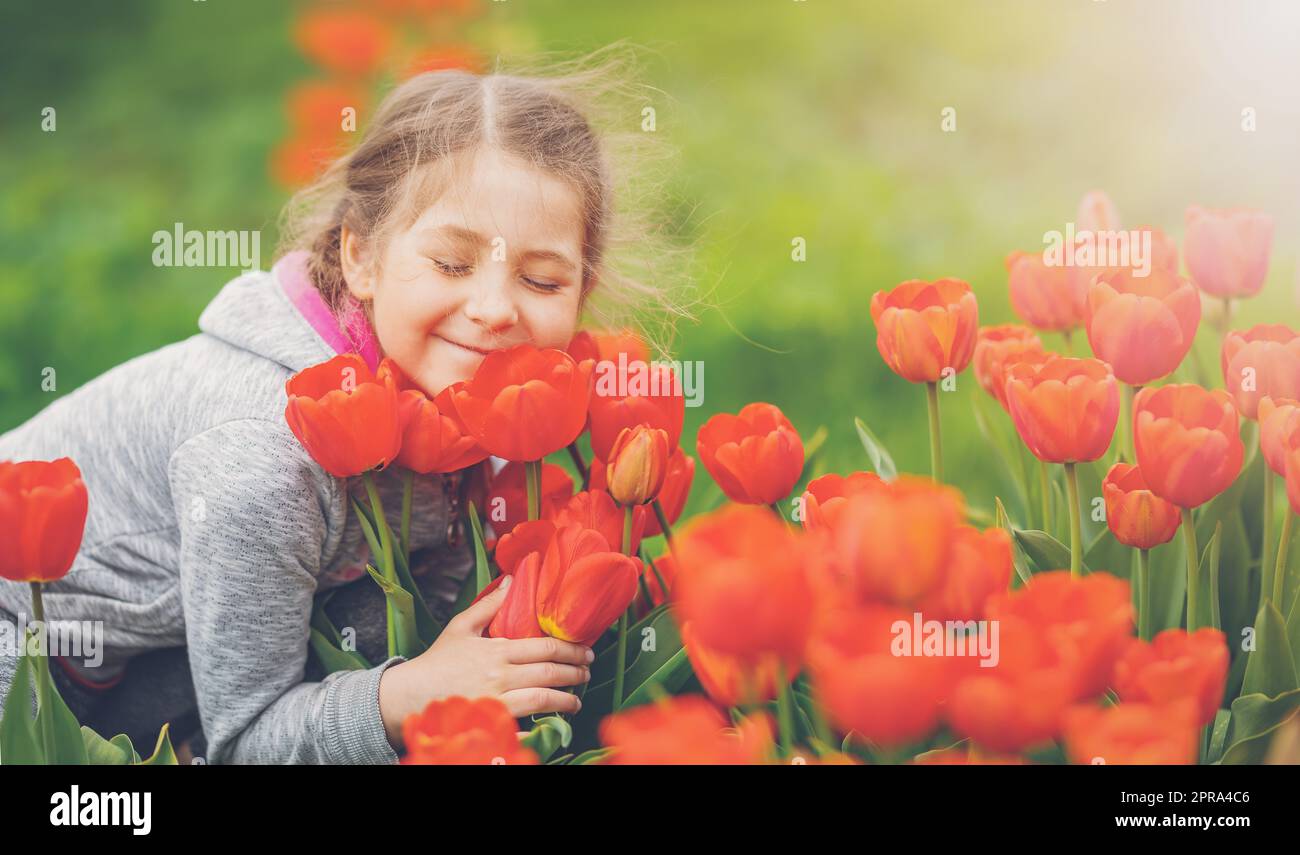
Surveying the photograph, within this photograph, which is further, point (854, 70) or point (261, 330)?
point (854, 70)

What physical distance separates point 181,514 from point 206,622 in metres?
0.07

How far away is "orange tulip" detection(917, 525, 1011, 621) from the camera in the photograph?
1.81 ft

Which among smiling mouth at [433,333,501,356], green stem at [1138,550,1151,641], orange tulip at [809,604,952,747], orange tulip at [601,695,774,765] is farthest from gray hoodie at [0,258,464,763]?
green stem at [1138,550,1151,641]

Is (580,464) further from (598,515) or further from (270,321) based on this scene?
(270,321)

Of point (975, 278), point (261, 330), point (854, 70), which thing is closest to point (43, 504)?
point (261, 330)

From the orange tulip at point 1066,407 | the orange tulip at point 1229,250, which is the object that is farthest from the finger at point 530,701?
the orange tulip at point 1229,250

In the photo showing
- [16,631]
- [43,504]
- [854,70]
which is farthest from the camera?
[854,70]

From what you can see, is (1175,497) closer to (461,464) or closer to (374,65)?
(461,464)

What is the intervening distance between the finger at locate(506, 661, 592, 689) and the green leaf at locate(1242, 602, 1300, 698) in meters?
0.41

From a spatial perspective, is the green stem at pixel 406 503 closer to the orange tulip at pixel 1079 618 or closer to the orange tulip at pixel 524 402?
the orange tulip at pixel 524 402

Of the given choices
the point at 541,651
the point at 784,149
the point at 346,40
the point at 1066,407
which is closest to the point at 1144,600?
the point at 1066,407

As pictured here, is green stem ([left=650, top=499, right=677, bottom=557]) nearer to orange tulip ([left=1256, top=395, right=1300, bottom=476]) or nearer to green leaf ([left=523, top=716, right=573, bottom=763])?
green leaf ([left=523, top=716, right=573, bottom=763])

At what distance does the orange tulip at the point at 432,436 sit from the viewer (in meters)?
0.74
